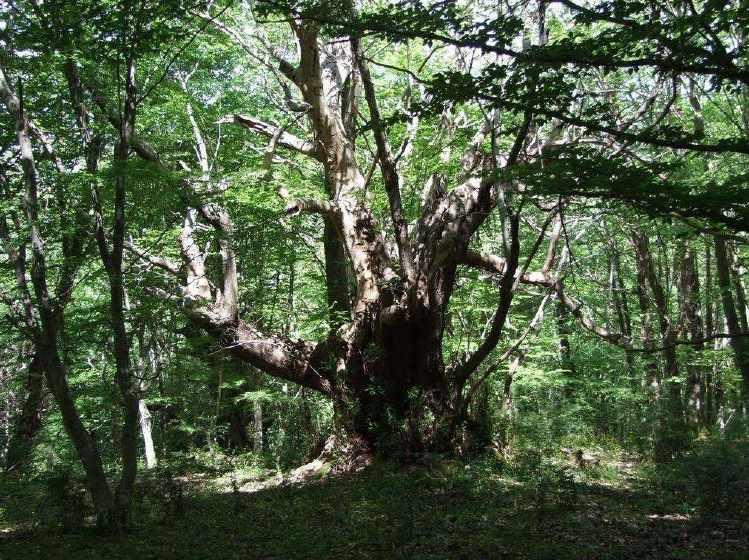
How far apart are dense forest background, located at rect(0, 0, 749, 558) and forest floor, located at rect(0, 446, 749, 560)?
0.24m

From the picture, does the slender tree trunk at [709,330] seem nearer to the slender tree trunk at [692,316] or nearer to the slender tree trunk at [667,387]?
the slender tree trunk at [692,316]

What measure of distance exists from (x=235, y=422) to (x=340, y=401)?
674 centimetres

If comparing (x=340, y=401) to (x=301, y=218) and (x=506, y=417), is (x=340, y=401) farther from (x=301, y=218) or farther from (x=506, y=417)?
(x=301, y=218)

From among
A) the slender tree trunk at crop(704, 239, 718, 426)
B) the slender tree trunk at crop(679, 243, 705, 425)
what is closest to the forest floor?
the slender tree trunk at crop(679, 243, 705, 425)

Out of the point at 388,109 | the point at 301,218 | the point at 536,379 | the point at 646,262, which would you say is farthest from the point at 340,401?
the point at 646,262

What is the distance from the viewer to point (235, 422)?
14.8 m

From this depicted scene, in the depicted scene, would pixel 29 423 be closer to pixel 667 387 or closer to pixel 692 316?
pixel 667 387

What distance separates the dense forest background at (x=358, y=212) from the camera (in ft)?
14.7

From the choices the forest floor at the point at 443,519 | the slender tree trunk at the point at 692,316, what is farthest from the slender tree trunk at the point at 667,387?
the forest floor at the point at 443,519

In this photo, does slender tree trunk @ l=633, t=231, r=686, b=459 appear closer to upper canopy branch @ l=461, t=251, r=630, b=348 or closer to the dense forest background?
the dense forest background

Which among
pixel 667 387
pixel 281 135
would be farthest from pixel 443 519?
pixel 667 387

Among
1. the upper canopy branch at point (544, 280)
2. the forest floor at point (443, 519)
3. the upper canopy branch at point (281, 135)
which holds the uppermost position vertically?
the upper canopy branch at point (281, 135)

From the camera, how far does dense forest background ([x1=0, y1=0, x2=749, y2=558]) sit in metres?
4.48

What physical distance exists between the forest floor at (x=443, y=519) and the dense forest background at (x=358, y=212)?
24 centimetres
